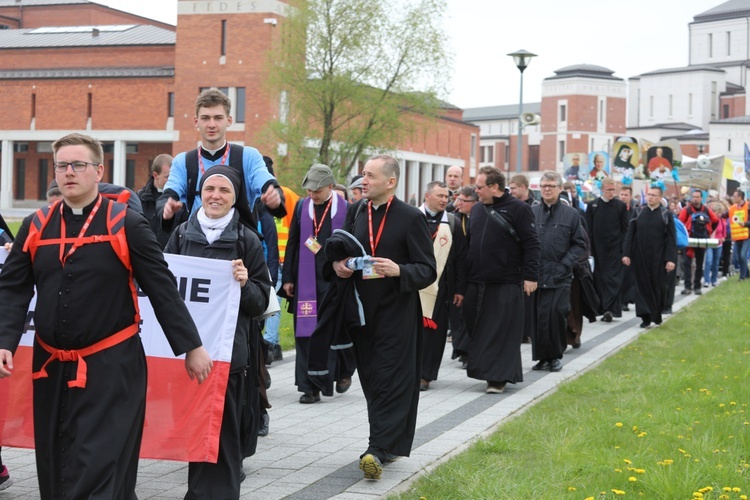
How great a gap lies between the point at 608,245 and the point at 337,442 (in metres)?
11.1

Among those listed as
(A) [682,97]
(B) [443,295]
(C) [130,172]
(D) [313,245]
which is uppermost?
(A) [682,97]

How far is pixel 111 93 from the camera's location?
6919cm

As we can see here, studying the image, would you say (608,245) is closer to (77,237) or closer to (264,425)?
(264,425)

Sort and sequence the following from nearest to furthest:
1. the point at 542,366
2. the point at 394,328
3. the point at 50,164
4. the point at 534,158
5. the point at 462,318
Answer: the point at 394,328 < the point at 462,318 < the point at 542,366 < the point at 50,164 < the point at 534,158

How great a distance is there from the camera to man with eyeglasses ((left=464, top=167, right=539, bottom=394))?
426 inches

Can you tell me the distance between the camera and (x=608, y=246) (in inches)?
727

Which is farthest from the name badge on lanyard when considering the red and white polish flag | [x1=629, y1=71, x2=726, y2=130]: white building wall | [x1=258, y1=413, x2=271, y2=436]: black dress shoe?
[x1=629, y1=71, x2=726, y2=130]: white building wall

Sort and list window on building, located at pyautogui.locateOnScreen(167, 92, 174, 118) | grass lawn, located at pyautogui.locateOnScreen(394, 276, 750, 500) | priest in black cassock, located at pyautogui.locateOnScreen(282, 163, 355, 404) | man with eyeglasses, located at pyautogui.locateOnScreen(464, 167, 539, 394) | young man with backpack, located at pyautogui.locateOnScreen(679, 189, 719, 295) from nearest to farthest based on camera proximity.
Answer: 1. grass lawn, located at pyautogui.locateOnScreen(394, 276, 750, 500)
2. priest in black cassock, located at pyautogui.locateOnScreen(282, 163, 355, 404)
3. man with eyeglasses, located at pyautogui.locateOnScreen(464, 167, 539, 394)
4. young man with backpack, located at pyautogui.locateOnScreen(679, 189, 719, 295)
5. window on building, located at pyautogui.locateOnScreen(167, 92, 174, 118)

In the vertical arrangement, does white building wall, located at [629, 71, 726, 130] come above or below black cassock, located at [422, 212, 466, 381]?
above

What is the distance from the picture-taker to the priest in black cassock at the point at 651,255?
17016 millimetres

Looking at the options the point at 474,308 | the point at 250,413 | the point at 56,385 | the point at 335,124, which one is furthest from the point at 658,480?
the point at 335,124

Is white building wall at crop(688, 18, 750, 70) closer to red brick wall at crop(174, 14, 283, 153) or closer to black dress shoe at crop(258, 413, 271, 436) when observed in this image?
red brick wall at crop(174, 14, 283, 153)

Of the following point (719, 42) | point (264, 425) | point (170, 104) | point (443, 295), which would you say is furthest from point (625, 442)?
point (719, 42)

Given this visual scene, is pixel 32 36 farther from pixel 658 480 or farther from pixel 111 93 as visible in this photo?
pixel 658 480
